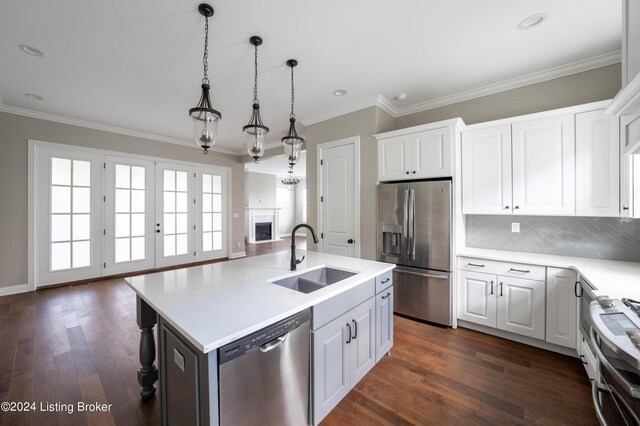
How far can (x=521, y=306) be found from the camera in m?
2.40

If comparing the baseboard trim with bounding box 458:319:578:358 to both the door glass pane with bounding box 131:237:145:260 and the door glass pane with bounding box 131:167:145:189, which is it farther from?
the door glass pane with bounding box 131:167:145:189

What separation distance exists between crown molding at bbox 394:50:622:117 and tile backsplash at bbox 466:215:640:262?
1.50m

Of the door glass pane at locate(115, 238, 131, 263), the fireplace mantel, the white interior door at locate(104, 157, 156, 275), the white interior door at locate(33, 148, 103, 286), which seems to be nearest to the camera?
the white interior door at locate(33, 148, 103, 286)

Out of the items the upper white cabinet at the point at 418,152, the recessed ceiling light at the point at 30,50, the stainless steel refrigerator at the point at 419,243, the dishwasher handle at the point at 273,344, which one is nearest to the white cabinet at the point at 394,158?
the upper white cabinet at the point at 418,152

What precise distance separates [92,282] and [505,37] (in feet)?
21.8

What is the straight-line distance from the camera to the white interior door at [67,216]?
4.04m

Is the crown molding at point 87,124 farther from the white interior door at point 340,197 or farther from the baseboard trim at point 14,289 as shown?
the white interior door at point 340,197

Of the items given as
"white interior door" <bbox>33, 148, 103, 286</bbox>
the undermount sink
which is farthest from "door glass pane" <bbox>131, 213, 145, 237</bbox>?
the undermount sink

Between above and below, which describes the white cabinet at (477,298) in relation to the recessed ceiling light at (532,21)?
below

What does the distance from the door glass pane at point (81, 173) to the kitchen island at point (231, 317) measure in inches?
159

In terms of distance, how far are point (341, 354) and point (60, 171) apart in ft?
17.6

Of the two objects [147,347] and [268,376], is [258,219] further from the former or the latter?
A: [268,376]

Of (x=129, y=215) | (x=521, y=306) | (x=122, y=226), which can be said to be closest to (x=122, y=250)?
(x=122, y=226)

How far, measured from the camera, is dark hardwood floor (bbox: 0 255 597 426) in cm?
163
